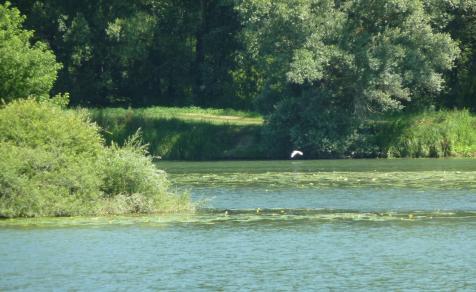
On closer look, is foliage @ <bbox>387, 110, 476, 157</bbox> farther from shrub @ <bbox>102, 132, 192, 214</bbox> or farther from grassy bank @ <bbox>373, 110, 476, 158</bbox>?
shrub @ <bbox>102, 132, 192, 214</bbox>

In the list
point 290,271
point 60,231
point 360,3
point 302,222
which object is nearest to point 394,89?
point 360,3

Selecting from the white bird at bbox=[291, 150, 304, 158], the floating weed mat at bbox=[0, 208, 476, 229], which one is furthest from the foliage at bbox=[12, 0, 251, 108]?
the floating weed mat at bbox=[0, 208, 476, 229]

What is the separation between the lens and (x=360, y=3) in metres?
63.2

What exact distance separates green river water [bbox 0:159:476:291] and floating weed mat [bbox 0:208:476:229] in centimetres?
3

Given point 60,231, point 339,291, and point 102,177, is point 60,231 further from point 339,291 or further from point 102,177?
point 339,291

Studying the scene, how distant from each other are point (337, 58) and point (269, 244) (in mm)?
32938

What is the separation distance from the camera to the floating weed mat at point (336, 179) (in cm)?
4488

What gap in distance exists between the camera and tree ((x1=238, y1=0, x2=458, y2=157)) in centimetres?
6112

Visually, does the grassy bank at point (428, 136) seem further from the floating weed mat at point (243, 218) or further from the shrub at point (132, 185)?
the shrub at point (132, 185)

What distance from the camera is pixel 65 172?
34625 mm

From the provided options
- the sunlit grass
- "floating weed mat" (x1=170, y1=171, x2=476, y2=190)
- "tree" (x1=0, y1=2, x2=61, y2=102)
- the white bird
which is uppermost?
"tree" (x1=0, y1=2, x2=61, y2=102)

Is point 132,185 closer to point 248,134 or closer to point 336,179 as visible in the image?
point 336,179

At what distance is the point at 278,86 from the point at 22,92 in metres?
20.9

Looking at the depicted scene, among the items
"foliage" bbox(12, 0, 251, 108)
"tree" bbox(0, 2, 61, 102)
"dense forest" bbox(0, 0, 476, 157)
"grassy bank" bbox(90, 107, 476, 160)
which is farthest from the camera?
"foliage" bbox(12, 0, 251, 108)
